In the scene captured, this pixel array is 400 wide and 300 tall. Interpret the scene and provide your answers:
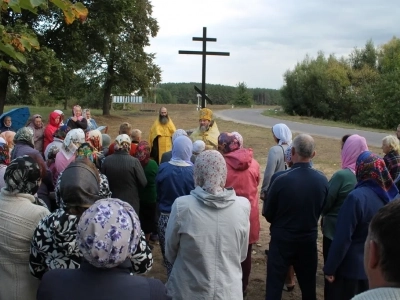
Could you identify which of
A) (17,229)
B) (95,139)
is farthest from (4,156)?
(17,229)

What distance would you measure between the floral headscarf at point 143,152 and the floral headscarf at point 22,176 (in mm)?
3103

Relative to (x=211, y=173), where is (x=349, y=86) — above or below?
above

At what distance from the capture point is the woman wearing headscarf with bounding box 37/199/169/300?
1992 millimetres

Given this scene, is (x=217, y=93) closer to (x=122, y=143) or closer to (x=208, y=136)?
(x=208, y=136)

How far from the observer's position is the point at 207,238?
3.23 metres

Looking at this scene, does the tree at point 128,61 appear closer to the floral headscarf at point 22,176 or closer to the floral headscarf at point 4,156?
the floral headscarf at point 4,156

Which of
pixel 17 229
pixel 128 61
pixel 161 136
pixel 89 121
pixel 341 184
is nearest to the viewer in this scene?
pixel 17 229

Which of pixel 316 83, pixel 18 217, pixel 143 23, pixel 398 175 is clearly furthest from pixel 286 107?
pixel 18 217

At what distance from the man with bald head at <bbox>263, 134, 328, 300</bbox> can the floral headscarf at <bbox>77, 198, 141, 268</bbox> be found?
234cm

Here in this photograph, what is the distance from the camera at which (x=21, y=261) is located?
9.83ft

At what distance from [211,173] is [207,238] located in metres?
0.46

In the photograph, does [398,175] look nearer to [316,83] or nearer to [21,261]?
[21,261]

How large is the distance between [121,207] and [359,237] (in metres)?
2.35

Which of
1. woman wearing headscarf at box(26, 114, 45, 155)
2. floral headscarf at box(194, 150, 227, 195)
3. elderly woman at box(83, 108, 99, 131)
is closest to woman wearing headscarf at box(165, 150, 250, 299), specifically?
floral headscarf at box(194, 150, 227, 195)
